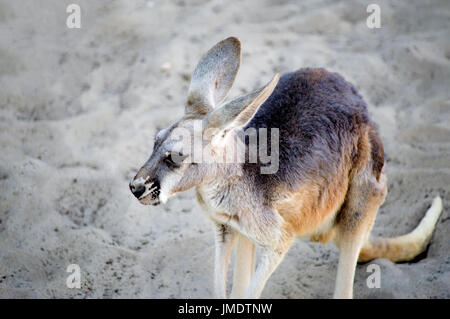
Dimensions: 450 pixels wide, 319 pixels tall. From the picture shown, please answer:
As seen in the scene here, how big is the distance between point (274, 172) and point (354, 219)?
0.61 m

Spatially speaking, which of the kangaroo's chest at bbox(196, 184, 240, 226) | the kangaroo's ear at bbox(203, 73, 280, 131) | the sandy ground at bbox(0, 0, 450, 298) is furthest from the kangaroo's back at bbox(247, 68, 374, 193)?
the sandy ground at bbox(0, 0, 450, 298)

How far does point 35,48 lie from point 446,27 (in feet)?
12.4

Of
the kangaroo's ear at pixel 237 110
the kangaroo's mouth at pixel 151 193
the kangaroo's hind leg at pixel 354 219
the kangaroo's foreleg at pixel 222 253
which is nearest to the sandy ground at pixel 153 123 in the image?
the kangaroo's hind leg at pixel 354 219

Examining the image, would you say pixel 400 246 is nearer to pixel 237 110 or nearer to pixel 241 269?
pixel 241 269

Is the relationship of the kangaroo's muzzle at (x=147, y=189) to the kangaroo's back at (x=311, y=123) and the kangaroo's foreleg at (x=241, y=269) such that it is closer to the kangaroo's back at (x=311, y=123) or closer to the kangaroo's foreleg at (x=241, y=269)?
the kangaroo's back at (x=311, y=123)

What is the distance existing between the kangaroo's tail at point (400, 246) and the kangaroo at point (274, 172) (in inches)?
5.6

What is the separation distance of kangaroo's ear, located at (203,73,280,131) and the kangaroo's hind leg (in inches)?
35.0

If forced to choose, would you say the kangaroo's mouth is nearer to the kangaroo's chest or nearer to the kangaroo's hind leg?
the kangaroo's chest

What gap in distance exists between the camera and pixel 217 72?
2.99 m

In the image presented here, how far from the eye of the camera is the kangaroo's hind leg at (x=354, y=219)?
3135 mm

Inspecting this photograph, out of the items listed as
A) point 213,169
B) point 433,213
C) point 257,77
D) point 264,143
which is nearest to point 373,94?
point 257,77

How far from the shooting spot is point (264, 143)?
2.97 m

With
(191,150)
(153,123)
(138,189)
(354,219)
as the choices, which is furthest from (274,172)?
(153,123)
